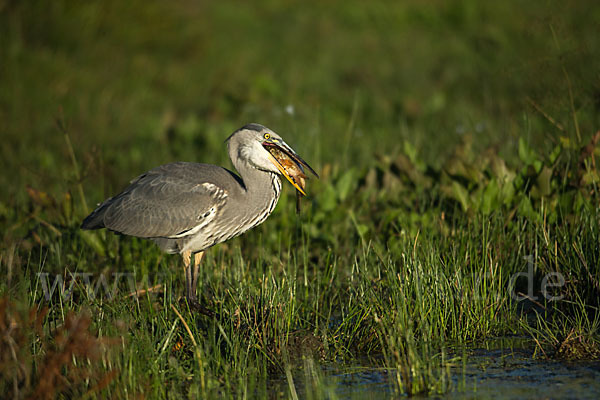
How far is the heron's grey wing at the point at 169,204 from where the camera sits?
5.38 m

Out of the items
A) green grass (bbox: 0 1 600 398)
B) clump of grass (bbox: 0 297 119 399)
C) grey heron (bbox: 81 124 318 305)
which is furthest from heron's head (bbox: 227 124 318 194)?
clump of grass (bbox: 0 297 119 399)

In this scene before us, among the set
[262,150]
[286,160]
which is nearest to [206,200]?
[262,150]

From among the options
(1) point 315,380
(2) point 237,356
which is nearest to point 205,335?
(2) point 237,356

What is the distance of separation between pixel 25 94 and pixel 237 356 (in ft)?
24.3

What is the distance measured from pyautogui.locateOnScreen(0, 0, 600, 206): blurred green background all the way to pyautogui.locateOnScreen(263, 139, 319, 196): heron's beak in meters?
1.55

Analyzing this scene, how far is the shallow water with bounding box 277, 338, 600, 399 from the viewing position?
3.81 m

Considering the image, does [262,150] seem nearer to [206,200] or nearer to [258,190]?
[258,190]

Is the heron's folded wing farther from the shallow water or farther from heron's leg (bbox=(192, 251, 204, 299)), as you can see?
the shallow water

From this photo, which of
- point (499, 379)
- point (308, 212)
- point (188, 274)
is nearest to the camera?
point (499, 379)

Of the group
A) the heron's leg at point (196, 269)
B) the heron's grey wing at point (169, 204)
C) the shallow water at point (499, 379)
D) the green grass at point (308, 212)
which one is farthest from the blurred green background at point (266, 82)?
the shallow water at point (499, 379)

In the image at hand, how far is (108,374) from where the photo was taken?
3686 mm

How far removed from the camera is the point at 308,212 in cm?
622

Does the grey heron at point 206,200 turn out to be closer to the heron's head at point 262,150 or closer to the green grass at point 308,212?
the heron's head at point 262,150

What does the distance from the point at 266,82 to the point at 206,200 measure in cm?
586
